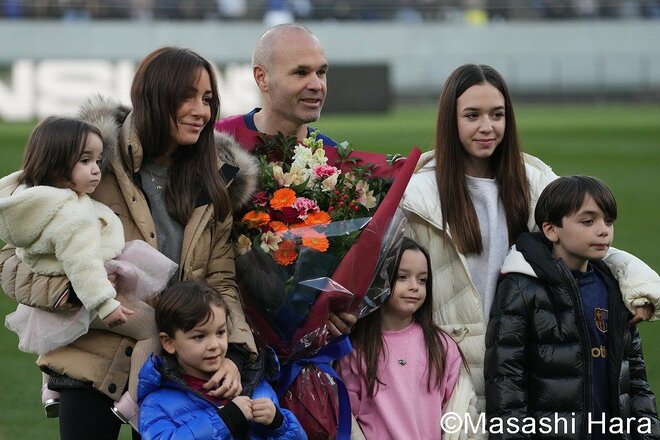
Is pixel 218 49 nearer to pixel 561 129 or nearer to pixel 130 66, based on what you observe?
pixel 130 66

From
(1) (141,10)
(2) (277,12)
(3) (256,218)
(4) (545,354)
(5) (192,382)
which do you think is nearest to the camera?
(5) (192,382)

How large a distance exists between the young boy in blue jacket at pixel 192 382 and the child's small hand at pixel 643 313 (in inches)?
59.4

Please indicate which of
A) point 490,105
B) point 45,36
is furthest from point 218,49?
point 490,105

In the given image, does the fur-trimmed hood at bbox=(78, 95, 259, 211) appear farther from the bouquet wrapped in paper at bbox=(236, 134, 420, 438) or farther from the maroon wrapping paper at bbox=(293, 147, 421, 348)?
the maroon wrapping paper at bbox=(293, 147, 421, 348)

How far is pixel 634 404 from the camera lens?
5.19 meters

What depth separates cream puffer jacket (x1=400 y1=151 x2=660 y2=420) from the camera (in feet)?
16.8

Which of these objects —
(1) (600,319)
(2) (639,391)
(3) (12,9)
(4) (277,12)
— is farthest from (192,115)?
(4) (277,12)

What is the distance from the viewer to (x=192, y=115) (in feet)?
15.3

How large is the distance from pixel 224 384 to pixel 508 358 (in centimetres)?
115

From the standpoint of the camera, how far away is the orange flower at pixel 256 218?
4879 millimetres

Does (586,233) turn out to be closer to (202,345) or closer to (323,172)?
(323,172)

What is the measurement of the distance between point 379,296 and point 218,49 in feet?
124

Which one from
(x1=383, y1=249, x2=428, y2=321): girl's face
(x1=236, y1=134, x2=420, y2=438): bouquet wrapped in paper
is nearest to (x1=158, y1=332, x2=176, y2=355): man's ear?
(x1=236, y1=134, x2=420, y2=438): bouquet wrapped in paper

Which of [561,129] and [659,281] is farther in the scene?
[561,129]
